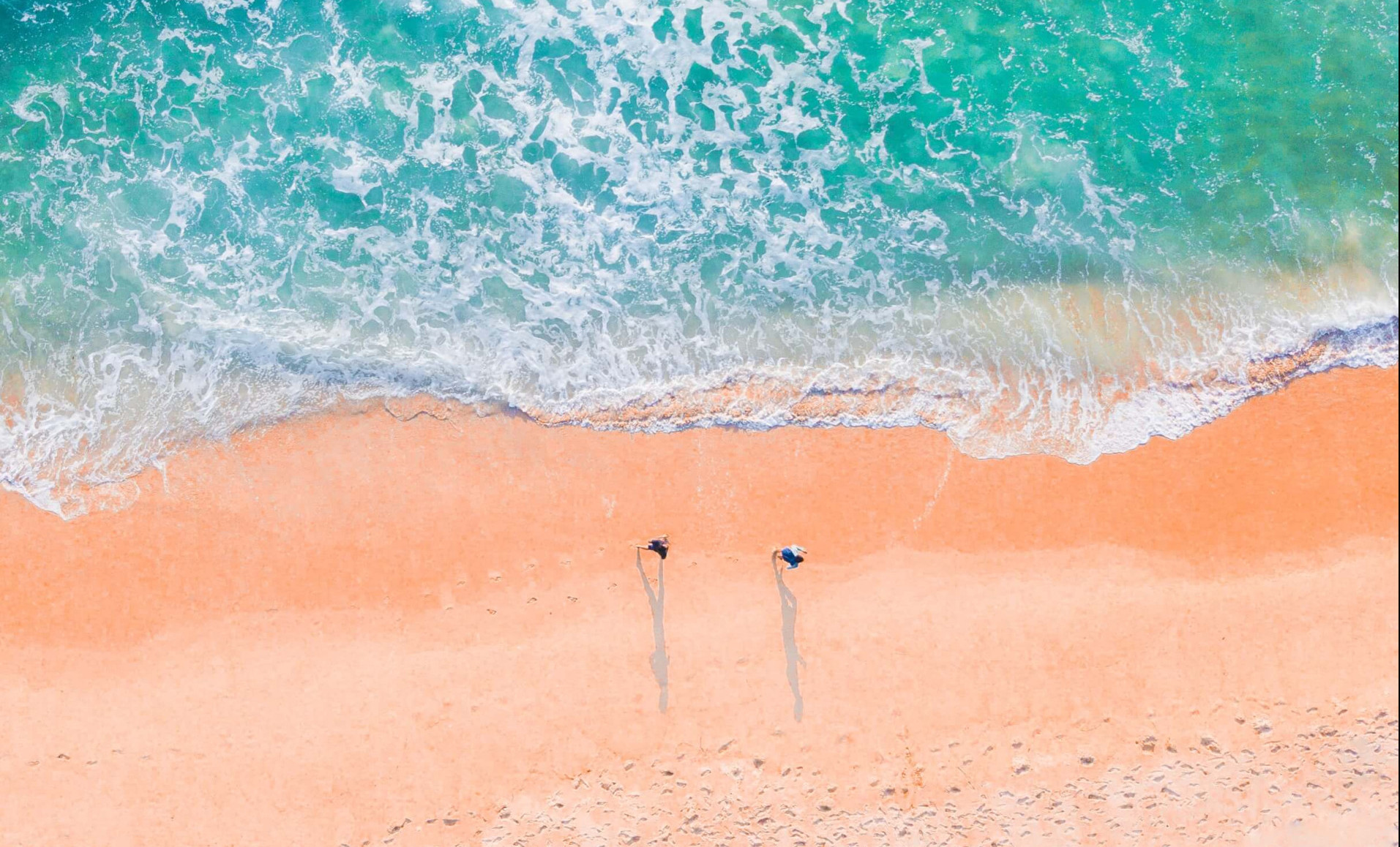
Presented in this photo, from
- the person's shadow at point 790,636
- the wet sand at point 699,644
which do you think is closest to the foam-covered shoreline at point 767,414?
the wet sand at point 699,644

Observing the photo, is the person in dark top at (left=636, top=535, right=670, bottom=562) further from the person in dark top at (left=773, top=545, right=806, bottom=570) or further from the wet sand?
the person in dark top at (left=773, top=545, right=806, bottom=570)

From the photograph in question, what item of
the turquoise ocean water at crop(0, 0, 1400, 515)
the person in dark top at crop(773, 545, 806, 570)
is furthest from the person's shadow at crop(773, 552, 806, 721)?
the turquoise ocean water at crop(0, 0, 1400, 515)

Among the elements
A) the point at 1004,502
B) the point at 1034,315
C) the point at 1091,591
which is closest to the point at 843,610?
the point at 1004,502

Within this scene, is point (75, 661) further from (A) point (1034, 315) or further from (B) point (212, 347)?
(A) point (1034, 315)

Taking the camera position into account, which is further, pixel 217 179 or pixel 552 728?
pixel 217 179

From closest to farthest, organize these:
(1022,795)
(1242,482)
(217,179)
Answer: (1022,795), (1242,482), (217,179)

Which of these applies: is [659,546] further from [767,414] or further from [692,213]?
[692,213]
